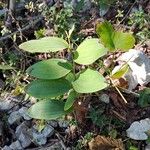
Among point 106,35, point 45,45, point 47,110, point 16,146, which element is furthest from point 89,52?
point 16,146

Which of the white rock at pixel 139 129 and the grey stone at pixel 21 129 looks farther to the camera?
the grey stone at pixel 21 129

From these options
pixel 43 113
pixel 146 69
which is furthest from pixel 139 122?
pixel 43 113

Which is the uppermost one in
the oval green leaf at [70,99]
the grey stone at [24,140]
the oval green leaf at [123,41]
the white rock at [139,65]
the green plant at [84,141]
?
the oval green leaf at [123,41]

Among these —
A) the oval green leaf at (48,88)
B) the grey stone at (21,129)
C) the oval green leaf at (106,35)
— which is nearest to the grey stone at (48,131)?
the grey stone at (21,129)

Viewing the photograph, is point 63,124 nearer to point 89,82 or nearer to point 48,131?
point 48,131

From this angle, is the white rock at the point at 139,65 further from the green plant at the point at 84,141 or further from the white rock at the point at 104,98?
the green plant at the point at 84,141

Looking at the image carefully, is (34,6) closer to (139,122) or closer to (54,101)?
(54,101)

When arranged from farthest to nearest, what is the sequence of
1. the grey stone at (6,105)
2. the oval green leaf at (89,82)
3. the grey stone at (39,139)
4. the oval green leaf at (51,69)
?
the grey stone at (6,105) < the grey stone at (39,139) < the oval green leaf at (51,69) < the oval green leaf at (89,82)

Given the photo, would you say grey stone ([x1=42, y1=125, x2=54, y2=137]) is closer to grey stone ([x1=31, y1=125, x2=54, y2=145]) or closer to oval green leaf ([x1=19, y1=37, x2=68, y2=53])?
grey stone ([x1=31, y1=125, x2=54, y2=145])
